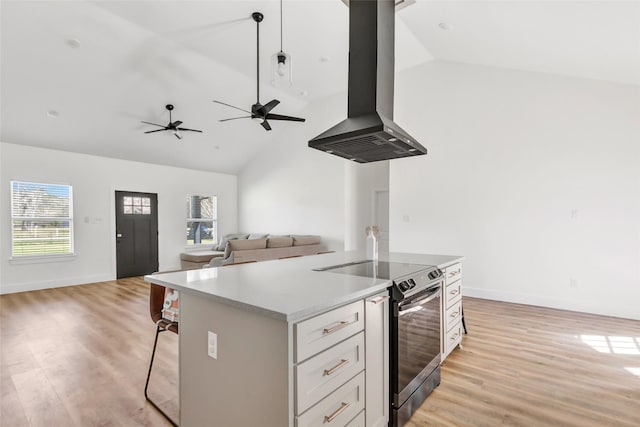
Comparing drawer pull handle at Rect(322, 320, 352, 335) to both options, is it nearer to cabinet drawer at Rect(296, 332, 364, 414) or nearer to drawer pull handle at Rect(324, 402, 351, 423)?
cabinet drawer at Rect(296, 332, 364, 414)

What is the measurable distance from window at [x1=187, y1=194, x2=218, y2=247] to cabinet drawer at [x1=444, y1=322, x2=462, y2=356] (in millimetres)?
6987

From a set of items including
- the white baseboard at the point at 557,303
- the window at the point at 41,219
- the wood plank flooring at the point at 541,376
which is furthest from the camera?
the window at the point at 41,219

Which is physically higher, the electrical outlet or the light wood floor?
the electrical outlet

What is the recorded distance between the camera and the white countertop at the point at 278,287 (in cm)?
129

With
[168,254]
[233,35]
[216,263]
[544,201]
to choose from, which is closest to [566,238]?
[544,201]

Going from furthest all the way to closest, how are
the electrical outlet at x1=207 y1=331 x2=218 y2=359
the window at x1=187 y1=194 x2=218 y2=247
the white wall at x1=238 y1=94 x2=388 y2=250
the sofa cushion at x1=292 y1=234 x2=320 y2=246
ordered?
the window at x1=187 y1=194 x2=218 y2=247 < the white wall at x1=238 y1=94 x2=388 y2=250 < the sofa cushion at x1=292 y1=234 x2=320 y2=246 < the electrical outlet at x1=207 y1=331 x2=218 y2=359

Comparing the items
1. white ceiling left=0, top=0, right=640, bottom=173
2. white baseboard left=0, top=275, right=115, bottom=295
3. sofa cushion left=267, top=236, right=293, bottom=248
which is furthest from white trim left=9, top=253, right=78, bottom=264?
sofa cushion left=267, top=236, right=293, bottom=248

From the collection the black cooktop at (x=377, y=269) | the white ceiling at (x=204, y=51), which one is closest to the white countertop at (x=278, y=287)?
the black cooktop at (x=377, y=269)

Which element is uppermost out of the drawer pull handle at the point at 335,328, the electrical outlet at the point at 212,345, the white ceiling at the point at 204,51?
the white ceiling at the point at 204,51

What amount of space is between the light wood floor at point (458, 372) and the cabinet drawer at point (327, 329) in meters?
0.91

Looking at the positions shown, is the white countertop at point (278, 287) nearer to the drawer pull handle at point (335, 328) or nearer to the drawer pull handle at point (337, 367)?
the drawer pull handle at point (335, 328)

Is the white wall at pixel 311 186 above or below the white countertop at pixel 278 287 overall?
above

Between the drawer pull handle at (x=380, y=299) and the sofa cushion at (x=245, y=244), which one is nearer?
the drawer pull handle at (x=380, y=299)

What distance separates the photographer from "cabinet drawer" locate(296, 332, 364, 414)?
1256 millimetres
